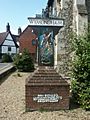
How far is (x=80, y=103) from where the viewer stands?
9.18 m

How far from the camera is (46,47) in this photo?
9.25 meters

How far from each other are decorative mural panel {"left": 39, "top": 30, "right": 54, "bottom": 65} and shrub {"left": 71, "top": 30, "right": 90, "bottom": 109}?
860mm

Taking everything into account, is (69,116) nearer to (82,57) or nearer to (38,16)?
(82,57)

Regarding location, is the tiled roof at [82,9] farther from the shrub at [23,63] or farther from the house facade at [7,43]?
the house facade at [7,43]

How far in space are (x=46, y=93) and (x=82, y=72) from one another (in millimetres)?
1436

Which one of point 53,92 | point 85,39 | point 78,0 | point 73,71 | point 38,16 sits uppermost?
point 78,0

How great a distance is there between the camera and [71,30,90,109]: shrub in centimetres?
904

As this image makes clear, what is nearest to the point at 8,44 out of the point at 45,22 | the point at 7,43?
the point at 7,43

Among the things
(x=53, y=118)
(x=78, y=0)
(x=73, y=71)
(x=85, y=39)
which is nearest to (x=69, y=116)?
(x=53, y=118)

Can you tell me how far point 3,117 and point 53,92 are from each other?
1811 millimetres

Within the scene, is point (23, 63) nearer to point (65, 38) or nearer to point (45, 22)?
point (65, 38)

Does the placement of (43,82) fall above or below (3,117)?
above

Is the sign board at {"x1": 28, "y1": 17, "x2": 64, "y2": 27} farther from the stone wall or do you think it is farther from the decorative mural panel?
the stone wall

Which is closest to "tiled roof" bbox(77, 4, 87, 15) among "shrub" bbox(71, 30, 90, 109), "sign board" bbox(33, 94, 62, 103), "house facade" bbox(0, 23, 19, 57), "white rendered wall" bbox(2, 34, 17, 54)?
"shrub" bbox(71, 30, 90, 109)
